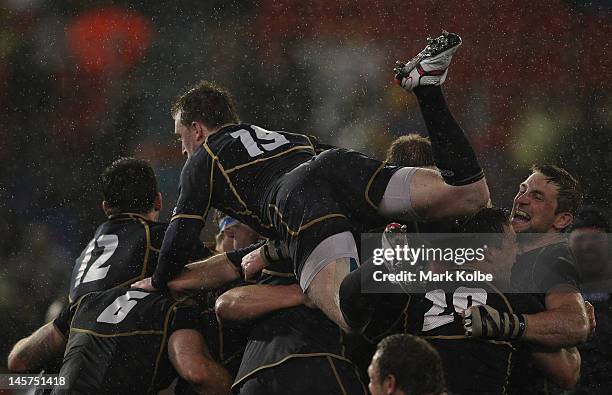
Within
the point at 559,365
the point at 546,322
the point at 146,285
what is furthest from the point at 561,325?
the point at 146,285

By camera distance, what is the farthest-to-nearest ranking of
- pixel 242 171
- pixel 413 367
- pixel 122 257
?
pixel 122 257, pixel 242 171, pixel 413 367

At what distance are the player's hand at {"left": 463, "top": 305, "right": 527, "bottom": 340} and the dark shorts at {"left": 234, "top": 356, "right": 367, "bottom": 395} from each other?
479mm

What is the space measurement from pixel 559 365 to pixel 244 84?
17.1 feet

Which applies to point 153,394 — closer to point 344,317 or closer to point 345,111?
point 344,317

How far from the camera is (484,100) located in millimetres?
7707

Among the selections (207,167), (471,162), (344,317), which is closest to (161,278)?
(207,167)

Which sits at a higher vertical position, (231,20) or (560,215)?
(231,20)

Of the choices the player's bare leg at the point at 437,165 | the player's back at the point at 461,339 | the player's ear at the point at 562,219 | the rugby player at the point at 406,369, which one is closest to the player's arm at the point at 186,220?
the player's bare leg at the point at 437,165

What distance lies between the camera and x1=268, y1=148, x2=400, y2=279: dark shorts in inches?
126

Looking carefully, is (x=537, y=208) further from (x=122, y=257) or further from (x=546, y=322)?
(x=122, y=257)

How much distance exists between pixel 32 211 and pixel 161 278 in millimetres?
4718

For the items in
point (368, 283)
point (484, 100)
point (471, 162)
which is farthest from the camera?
point (484, 100)

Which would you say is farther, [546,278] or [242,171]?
[242,171]

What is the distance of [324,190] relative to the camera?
3287 mm
